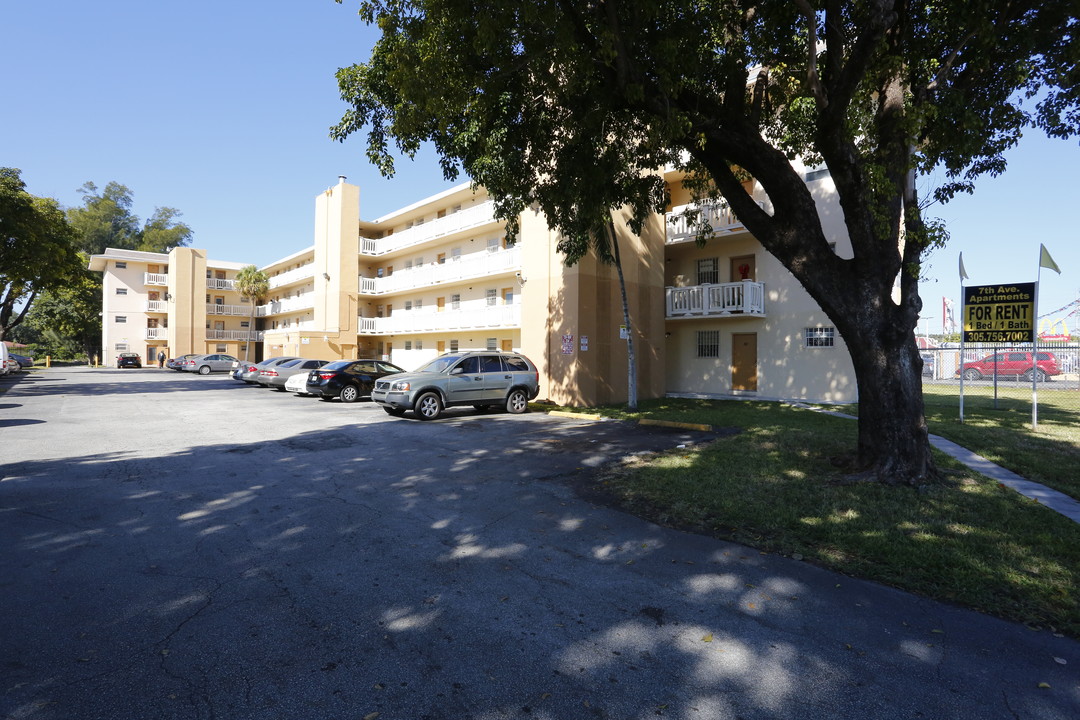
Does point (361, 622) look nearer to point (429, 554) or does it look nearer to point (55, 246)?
point (429, 554)

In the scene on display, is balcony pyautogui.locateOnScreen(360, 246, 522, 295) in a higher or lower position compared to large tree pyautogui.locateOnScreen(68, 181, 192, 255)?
lower

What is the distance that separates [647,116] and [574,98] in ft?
3.87

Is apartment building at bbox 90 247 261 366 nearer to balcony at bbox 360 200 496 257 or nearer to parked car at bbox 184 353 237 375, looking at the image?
parked car at bbox 184 353 237 375

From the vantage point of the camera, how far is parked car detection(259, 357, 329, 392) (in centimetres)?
2389

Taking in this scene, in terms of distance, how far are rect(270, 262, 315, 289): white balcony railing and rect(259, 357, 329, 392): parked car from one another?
1588 centimetres

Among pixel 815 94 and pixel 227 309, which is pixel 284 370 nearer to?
pixel 815 94

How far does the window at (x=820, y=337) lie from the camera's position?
60.5 feet

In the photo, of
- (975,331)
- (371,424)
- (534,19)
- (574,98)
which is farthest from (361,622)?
(975,331)

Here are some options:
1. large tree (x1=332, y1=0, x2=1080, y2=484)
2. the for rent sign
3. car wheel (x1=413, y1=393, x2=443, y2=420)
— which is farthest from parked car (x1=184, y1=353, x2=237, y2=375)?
the for rent sign

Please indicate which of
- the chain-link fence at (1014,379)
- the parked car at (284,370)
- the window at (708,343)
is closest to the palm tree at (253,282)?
the parked car at (284,370)

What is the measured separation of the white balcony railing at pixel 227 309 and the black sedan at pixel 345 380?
39.4 m

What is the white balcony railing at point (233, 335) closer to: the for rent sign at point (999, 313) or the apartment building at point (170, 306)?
the apartment building at point (170, 306)

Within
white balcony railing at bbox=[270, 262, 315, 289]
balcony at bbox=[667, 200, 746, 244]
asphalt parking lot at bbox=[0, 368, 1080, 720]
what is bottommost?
asphalt parking lot at bbox=[0, 368, 1080, 720]

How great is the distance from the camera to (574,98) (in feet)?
29.1
